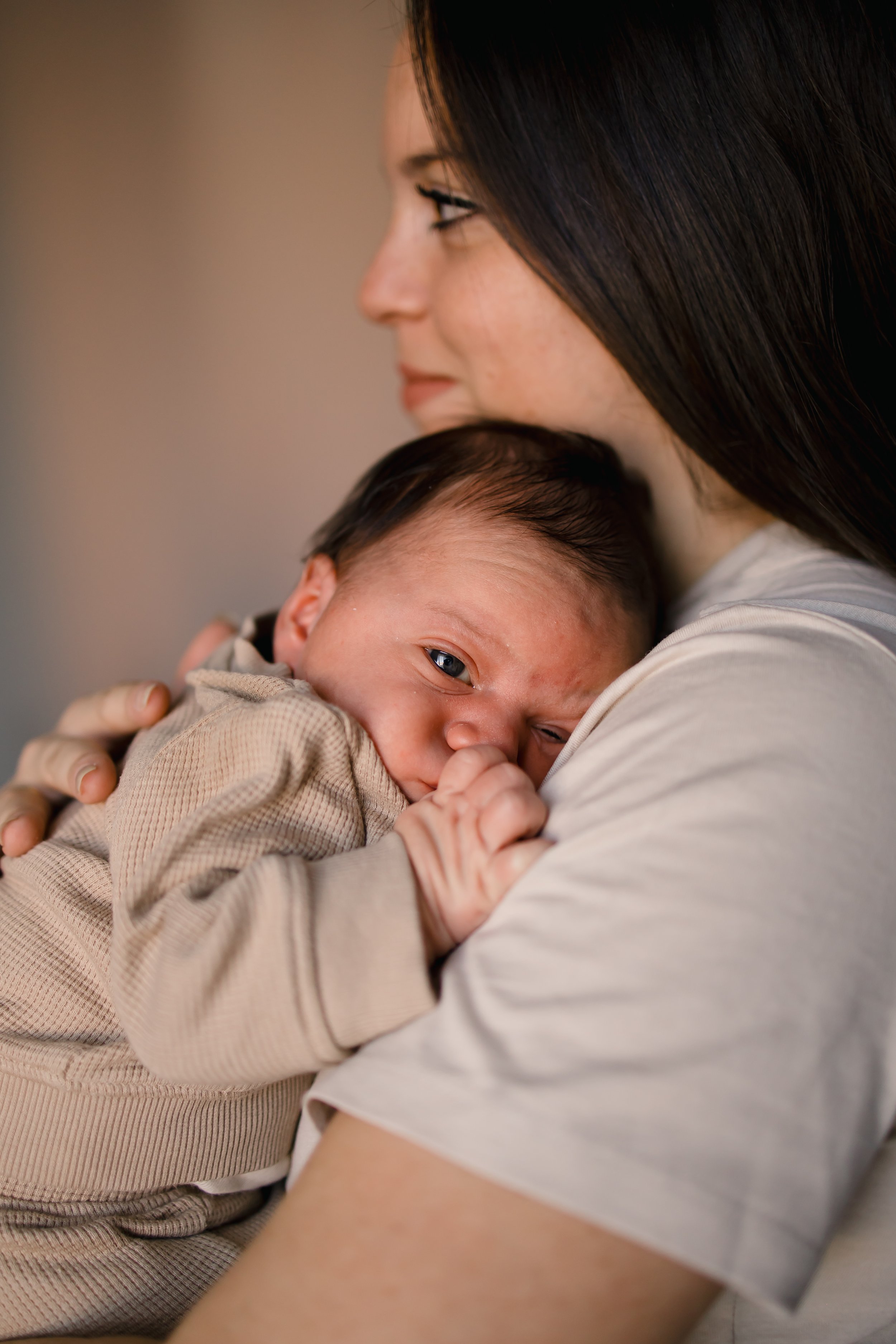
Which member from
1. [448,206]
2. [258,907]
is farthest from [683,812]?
[448,206]

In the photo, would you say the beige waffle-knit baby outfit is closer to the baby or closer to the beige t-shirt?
the baby

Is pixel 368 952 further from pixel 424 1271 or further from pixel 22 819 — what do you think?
pixel 22 819

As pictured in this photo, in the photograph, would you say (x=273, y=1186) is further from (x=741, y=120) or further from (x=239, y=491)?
(x=239, y=491)

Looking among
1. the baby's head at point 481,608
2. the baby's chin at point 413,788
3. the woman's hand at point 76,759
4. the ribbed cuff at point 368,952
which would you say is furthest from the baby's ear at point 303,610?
the ribbed cuff at point 368,952

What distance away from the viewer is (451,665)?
1.09 metres

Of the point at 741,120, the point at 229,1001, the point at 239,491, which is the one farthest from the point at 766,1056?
the point at 239,491

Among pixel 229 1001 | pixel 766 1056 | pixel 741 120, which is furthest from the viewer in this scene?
pixel 741 120

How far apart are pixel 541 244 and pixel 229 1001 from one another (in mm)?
907

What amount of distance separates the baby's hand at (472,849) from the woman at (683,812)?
0.11 ft

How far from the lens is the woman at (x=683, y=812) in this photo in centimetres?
54

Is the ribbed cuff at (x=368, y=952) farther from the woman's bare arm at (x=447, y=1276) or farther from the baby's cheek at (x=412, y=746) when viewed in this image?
the baby's cheek at (x=412, y=746)

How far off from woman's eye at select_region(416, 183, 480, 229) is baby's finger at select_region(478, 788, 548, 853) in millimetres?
894

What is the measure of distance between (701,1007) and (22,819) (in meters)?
0.93

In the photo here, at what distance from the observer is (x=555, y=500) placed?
119 cm
